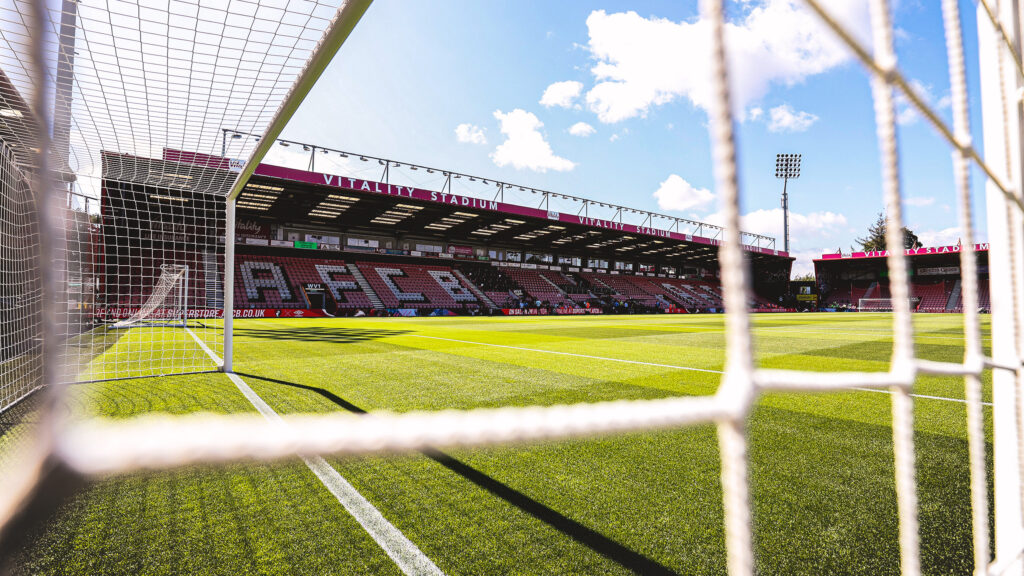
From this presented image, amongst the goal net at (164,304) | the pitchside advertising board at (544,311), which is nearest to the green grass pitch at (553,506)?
the goal net at (164,304)

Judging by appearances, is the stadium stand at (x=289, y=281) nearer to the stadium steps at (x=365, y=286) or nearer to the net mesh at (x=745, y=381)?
the stadium steps at (x=365, y=286)

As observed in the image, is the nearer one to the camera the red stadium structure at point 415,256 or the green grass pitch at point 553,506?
the green grass pitch at point 553,506

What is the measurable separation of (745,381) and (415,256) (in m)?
28.1

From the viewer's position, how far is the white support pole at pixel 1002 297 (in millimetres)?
1258

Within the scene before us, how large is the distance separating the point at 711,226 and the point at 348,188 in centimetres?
3161

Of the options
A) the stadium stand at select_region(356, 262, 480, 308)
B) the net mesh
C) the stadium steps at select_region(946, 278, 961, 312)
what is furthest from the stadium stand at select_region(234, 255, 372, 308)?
the stadium steps at select_region(946, 278, 961, 312)

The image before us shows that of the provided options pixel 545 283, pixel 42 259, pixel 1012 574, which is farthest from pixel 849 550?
pixel 545 283

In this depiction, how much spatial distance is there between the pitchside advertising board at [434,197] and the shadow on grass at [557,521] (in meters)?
16.6

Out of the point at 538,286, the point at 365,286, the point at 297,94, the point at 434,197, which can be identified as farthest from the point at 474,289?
the point at 297,94

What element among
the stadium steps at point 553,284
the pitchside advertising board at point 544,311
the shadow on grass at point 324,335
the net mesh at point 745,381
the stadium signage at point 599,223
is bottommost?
the pitchside advertising board at point 544,311

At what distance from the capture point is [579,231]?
28.1 metres

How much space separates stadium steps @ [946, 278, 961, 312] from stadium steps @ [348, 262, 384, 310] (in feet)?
129

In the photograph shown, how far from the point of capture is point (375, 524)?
1.60 meters

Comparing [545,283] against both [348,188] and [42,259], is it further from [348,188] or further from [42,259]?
[42,259]
